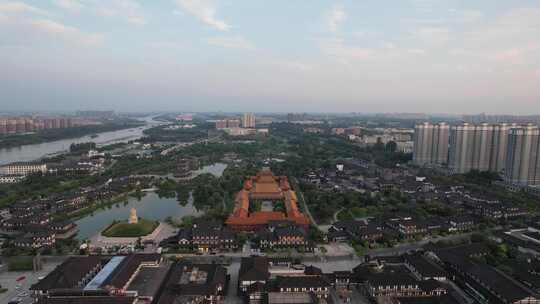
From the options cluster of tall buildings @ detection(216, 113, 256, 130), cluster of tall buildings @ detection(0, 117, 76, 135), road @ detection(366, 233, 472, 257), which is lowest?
road @ detection(366, 233, 472, 257)

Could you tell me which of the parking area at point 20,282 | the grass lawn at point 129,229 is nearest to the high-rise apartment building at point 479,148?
the grass lawn at point 129,229

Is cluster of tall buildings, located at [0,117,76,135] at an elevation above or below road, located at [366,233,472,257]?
above

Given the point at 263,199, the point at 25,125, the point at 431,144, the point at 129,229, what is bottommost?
the point at 129,229

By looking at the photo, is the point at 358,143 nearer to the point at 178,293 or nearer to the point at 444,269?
the point at 444,269

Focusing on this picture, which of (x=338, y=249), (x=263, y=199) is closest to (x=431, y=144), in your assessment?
(x=263, y=199)

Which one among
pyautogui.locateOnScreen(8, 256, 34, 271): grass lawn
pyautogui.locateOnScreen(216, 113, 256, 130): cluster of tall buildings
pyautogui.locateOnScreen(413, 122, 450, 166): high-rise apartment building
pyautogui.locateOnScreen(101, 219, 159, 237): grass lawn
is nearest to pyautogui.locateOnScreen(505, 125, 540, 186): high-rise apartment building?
pyautogui.locateOnScreen(413, 122, 450, 166): high-rise apartment building

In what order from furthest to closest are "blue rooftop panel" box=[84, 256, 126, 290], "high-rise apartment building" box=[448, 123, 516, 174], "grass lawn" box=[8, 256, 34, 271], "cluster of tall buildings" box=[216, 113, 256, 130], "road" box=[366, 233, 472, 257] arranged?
"cluster of tall buildings" box=[216, 113, 256, 130], "high-rise apartment building" box=[448, 123, 516, 174], "road" box=[366, 233, 472, 257], "grass lawn" box=[8, 256, 34, 271], "blue rooftop panel" box=[84, 256, 126, 290]

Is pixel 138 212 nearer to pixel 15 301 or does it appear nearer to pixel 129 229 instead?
pixel 129 229

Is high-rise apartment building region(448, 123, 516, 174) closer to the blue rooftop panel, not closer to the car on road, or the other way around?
the blue rooftop panel
